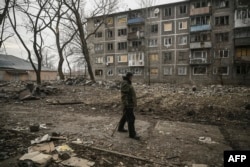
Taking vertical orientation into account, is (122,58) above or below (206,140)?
above

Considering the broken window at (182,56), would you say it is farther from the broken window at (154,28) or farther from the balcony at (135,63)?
the balcony at (135,63)

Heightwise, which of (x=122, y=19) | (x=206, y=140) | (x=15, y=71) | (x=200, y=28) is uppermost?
(x=122, y=19)

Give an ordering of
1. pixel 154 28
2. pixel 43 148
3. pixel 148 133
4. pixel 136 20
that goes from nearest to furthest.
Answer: pixel 43 148 < pixel 148 133 < pixel 154 28 < pixel 136 20

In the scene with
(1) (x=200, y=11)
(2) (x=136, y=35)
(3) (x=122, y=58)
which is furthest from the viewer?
(3) (x=122, y=58)

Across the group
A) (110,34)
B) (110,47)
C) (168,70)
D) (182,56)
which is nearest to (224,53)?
(182,56)

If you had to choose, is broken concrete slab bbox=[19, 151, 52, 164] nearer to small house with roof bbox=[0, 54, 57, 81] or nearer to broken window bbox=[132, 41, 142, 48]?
broken window bbox=[132, 41, 142, 48]

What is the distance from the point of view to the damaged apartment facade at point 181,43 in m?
30.6

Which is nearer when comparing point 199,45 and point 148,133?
point 148,133

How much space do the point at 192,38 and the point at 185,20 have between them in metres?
3.51

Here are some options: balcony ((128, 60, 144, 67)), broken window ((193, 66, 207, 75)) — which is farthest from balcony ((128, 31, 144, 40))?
broken window ((193, 66, 207, 75))

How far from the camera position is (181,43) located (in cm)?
3516

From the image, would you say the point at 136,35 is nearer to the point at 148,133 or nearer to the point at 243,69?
the point at 243,69

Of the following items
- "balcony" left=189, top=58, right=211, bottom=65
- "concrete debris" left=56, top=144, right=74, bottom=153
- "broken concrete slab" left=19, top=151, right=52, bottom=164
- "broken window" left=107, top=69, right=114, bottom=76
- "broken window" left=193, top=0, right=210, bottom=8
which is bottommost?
"concrete debris" left=56, top=144, right=74, bottom=153

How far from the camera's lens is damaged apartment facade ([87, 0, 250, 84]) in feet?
101
